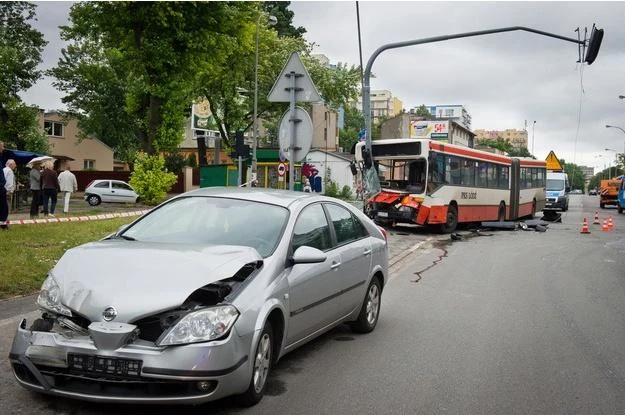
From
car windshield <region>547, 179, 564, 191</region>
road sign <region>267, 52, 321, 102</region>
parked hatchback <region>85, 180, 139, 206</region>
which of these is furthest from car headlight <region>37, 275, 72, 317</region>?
car windshield <region>547, 179, 564, 191</region>

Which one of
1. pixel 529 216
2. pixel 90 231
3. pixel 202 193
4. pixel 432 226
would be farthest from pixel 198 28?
pixel 202 193

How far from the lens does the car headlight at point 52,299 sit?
4027 millimetres

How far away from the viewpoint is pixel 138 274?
4113 millimetres

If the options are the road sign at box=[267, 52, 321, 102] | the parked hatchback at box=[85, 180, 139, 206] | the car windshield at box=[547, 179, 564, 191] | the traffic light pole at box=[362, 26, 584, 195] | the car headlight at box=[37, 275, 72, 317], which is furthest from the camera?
the car windshield at box=[547, 179, 564, 191]

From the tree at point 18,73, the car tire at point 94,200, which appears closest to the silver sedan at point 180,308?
the car tire at point 94,200

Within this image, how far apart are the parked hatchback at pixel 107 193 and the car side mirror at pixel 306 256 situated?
31.2 m

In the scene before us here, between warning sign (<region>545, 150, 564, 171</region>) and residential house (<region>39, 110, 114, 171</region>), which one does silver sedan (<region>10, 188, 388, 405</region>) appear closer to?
warning sign (<region>545, 150, 564, 171</region>)

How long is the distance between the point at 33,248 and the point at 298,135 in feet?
15.4

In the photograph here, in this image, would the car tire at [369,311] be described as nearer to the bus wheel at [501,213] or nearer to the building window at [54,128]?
the bus wheel at [501,213]

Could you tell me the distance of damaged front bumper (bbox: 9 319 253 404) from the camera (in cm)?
376

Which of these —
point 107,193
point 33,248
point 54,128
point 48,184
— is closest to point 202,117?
point 107,193

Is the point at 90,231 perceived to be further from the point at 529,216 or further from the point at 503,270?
the point at 529,216

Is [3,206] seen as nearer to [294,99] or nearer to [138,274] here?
[294,99]

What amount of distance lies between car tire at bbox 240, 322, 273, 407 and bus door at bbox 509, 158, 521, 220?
2325cm
